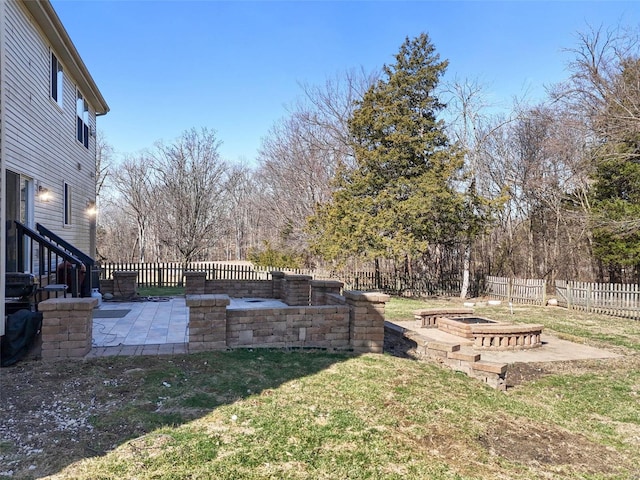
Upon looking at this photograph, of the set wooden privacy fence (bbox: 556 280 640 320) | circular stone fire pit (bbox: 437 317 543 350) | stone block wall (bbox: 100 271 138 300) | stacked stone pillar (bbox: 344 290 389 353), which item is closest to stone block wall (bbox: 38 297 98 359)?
stacked stone pillar (bbox: 344 290 389 353)

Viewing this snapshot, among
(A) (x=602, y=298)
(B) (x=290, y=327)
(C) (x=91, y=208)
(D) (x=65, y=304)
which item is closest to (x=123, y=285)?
(C) (x=91, y=208)

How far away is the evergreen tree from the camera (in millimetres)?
14672

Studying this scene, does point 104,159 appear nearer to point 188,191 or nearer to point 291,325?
point 188,191

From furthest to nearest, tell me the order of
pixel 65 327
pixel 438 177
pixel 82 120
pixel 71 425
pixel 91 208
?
pixel 438 177
pixel 91 208
pixel 82 120
pixel 65 327
pixel 71 425

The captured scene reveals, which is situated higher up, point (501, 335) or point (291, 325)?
point (291, 325)

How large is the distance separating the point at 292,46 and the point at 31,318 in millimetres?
11262

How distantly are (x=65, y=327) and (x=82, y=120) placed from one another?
30.3 ft

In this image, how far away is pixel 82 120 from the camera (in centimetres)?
1169

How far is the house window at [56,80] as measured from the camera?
9.00m

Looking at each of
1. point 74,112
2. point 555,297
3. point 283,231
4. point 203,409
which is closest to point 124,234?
point 283,231

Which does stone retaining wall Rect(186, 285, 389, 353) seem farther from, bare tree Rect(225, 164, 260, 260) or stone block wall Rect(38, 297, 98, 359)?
bare tree Rect(225, 164, 260, 260)

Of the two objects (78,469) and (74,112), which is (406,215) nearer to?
(74,112)

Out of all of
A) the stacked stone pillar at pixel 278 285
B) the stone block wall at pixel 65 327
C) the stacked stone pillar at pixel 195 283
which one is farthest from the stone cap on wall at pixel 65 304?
the stacked stone pillar at pixel 278 285

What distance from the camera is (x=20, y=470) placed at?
2.55 meters
